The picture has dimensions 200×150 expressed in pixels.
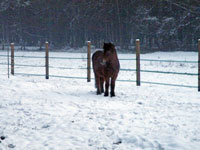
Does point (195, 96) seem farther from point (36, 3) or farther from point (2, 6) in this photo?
point (2, 6)

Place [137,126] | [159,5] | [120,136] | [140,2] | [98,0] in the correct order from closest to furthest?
1. [120,136]
2. [137,126]
3. [159,5]
4. [140,2]
5. [98,0]

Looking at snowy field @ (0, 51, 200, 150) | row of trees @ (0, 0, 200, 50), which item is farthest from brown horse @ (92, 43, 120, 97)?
row of trees @ (0, 0, 200, 50)

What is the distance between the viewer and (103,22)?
125 ft

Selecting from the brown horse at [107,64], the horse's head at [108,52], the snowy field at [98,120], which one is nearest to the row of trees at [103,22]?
the brown horse at [107,64]

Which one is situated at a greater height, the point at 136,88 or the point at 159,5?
the point at 159,5

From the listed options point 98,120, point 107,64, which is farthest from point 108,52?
point 98,120

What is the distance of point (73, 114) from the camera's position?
560cm

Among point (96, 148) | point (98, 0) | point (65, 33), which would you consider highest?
point (98, 0)

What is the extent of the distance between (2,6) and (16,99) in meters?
42.9

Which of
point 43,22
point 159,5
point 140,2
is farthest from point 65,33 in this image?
point 159,5

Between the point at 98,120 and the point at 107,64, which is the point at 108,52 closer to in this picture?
the point at 107,64

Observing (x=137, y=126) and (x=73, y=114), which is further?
(x=73, y=114)

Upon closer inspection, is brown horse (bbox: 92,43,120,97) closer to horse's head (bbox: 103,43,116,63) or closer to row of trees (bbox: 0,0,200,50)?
horse's head (bbox: 103,43,116,63)

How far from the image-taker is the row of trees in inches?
1212
